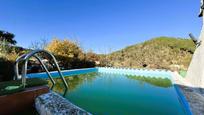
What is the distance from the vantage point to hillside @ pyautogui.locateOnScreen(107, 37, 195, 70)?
2425 centimetres

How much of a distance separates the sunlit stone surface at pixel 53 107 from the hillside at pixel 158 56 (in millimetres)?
21125

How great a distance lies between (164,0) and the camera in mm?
20406

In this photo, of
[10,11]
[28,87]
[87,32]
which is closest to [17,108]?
[28,87]

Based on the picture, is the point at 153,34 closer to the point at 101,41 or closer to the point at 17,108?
the point at 101,41

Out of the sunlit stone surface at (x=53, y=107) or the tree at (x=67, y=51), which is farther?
the tree at (x=67, y=51)

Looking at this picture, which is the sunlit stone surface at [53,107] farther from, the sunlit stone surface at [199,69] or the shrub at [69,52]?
the shrub at [69,52]

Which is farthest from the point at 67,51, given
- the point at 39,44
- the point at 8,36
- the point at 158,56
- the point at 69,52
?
the point at 158,56

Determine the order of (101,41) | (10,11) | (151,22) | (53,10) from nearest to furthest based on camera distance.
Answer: (10,11)
(53,10)
(151,22)
(101,41)

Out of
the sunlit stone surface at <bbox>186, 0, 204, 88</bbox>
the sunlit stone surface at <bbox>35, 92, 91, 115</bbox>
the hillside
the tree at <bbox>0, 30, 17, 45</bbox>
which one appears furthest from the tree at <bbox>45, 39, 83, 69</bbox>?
the sunlit stone surface at <bbox>35, 92, 91, 115</bbox>

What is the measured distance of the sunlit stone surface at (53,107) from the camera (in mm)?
3250

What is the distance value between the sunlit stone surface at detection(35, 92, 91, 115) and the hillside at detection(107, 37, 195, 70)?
69.3ft

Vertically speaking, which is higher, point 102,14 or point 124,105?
point 102,14

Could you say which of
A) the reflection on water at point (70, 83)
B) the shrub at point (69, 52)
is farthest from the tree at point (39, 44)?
the reflection on water at point (70, 83)

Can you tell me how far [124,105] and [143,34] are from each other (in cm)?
3153
